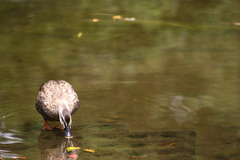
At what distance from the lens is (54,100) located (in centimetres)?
A: 563

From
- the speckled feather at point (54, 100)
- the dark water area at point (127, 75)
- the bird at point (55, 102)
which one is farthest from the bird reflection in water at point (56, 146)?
the speckled feather at point (54, 100)

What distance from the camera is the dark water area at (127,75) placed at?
5266 millimetres

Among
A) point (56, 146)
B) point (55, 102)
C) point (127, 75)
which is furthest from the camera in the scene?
point (127, 75)

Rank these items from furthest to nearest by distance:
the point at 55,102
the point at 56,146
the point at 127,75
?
the point at 127,75 → the point at 55,102 → the point at 56,146

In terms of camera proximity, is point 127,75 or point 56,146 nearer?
point 56,146

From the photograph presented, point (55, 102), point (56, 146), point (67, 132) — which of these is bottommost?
point (56, 146)

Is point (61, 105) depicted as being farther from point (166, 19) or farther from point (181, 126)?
point (166, 19)

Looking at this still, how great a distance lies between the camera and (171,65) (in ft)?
26.7

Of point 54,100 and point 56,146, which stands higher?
point 54,100

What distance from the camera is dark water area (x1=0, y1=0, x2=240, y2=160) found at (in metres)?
5.27

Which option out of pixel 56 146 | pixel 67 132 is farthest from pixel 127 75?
pixel 56 146

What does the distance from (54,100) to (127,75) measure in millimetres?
2289

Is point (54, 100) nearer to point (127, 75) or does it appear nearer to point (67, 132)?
point (67, 132)

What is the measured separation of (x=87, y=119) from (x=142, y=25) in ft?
17.1
